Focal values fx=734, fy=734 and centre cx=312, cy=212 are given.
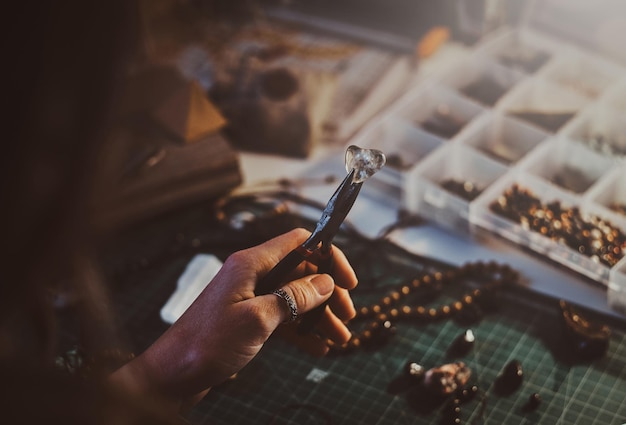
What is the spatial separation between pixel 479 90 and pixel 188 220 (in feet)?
3.03

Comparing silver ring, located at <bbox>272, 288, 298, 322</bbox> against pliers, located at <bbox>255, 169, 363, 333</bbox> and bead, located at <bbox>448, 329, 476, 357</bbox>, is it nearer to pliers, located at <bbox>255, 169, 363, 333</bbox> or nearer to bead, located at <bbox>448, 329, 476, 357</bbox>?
pliers, located at <bbox>255, 169, 363, 333</bbox>

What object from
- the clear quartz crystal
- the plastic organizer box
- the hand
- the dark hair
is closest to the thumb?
the hand

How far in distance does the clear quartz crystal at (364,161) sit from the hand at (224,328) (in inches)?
10.1

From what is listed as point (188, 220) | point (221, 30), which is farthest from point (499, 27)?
point (188, 220)

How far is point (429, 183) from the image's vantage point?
5.92 feet

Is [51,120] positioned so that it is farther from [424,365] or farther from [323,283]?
[424,365]

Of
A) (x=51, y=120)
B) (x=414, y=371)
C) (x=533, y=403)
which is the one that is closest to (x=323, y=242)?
(x=414, y=371)

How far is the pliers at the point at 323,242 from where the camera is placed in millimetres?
1105

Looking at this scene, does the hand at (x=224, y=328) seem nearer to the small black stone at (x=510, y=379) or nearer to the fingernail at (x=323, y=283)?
the fingernail at (x=323, y=283)

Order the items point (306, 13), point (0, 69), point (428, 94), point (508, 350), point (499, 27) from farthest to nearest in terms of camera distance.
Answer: point (306, 13) → point (499, 27) → point (428, 94) → point (508, 350) → point (0, 69)

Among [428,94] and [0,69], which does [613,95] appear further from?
[0,69]

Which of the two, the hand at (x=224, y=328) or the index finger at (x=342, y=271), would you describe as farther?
the index finger at (x=342, y=271)

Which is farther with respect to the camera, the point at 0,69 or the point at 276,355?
the point at 276,355

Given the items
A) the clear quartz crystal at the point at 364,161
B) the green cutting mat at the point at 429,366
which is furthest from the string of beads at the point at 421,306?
the clear quartz crystal at the point at 364,161
